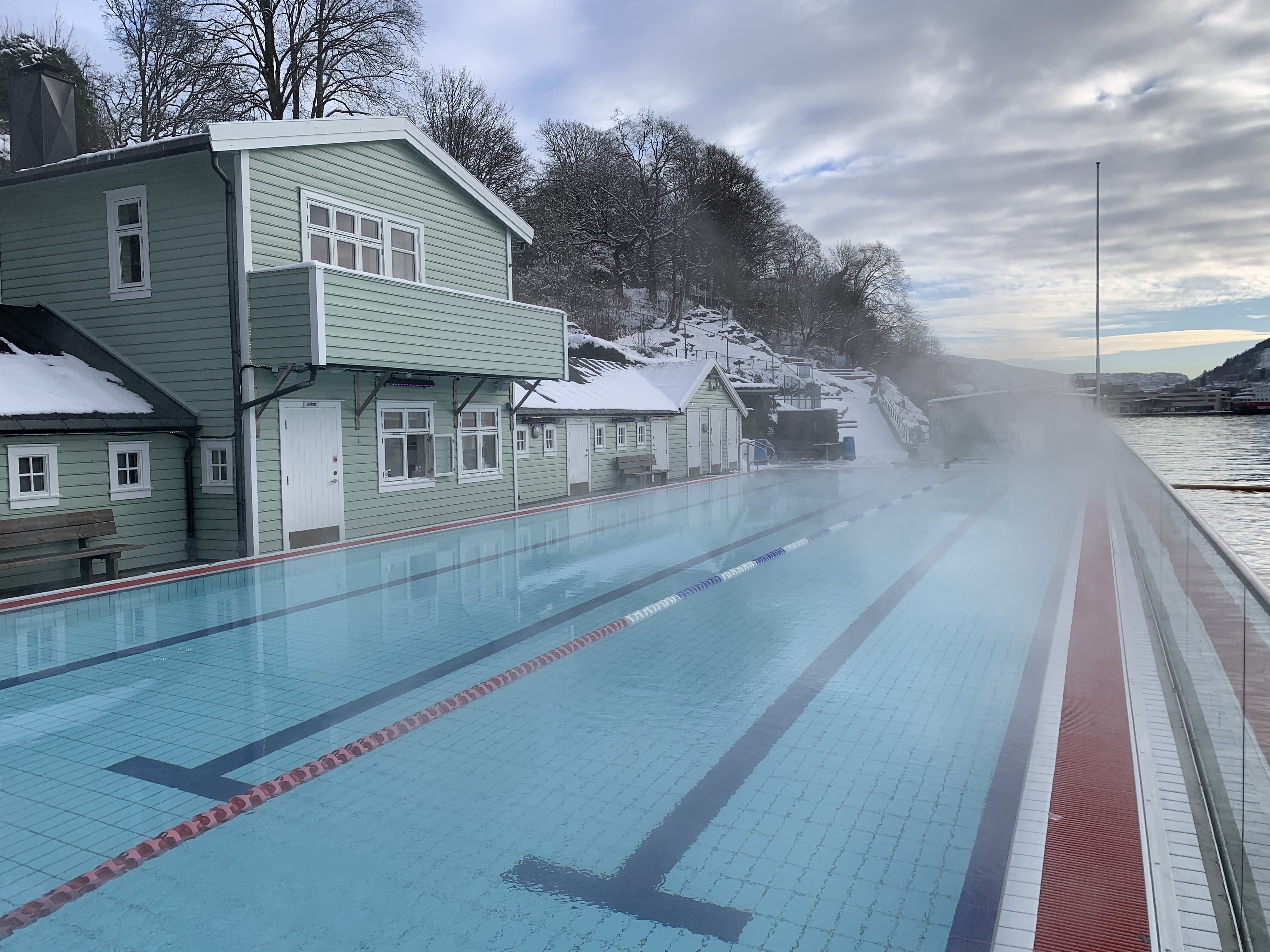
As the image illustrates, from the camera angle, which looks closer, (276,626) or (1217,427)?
(276,626)

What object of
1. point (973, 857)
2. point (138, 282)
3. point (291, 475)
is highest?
point (138, 282)

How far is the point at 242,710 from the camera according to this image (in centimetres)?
613

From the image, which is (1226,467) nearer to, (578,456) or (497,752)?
(578,456)

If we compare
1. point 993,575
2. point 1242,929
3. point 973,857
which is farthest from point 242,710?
point 993,575

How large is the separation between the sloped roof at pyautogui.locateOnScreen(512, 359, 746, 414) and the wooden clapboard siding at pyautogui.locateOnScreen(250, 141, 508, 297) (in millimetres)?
2956

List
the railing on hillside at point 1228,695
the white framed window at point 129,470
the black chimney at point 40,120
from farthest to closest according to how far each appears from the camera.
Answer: the black chimney at point 40,120, the white framed window at point 129,470, the railing on hillside at point 1228,695

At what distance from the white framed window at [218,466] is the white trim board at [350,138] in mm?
4053

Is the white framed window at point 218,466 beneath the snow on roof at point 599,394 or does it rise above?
beneath

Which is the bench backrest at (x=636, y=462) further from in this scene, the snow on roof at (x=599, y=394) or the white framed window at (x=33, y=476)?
the white framed window at (x=33, y=476)

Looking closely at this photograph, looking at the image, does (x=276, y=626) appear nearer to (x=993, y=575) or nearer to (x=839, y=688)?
(x=839, y=688)

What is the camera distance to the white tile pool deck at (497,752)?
3.55 metres

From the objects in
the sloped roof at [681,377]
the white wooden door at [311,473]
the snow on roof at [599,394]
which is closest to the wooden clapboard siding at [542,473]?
the snow on roof at [599,394]

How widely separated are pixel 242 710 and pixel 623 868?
3556 millimetres

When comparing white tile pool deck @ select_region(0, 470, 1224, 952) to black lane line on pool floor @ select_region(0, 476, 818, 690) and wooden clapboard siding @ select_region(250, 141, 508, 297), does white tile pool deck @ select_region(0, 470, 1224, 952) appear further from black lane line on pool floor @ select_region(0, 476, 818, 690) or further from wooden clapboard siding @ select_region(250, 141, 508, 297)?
wooden clapboard siding @ select_region(250, 141, 508, 297)
